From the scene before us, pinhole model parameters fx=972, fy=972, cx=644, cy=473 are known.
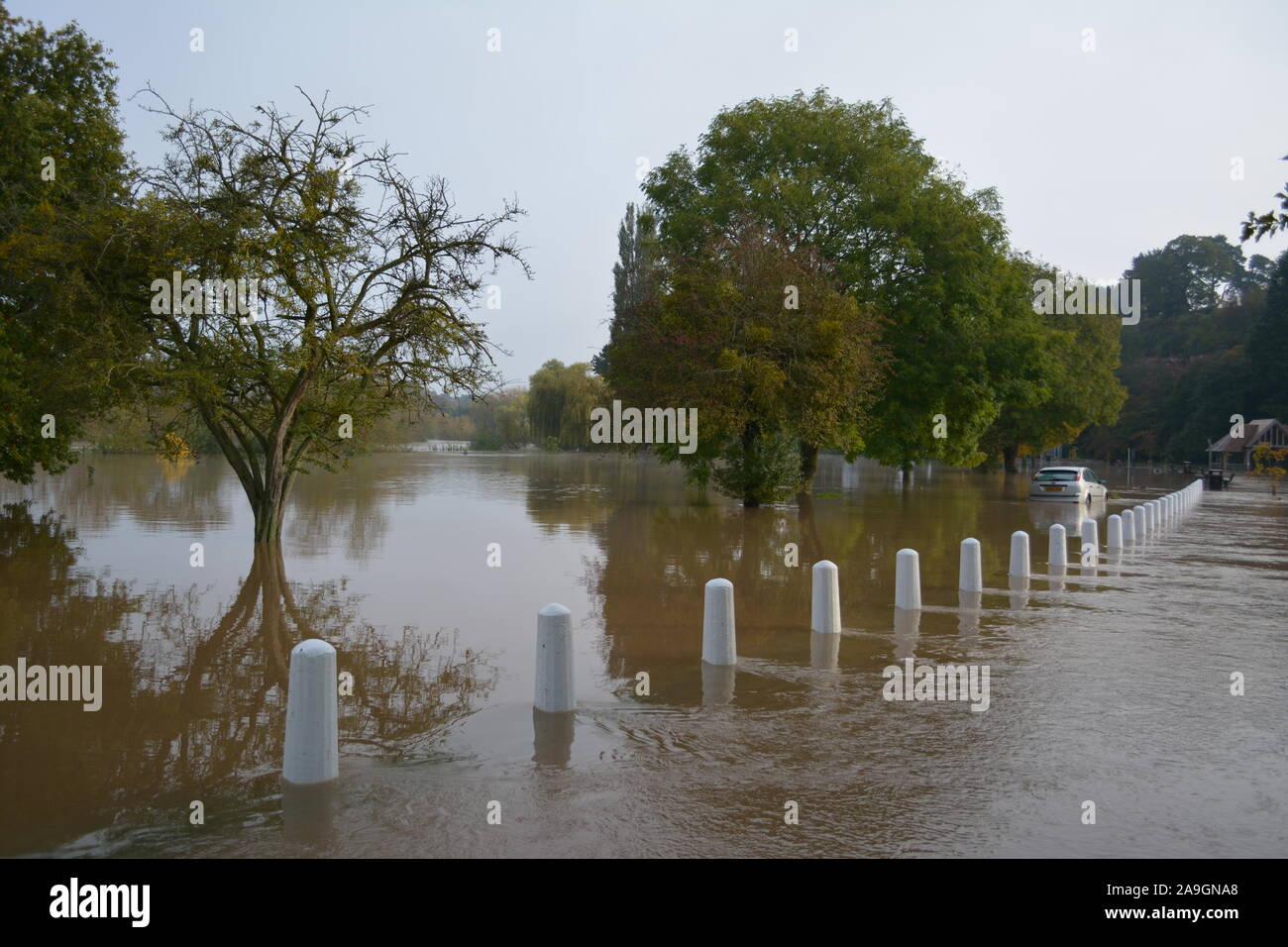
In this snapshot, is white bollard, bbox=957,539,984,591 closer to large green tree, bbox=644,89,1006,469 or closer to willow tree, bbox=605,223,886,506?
willow tree, bbox=605,223,886,506

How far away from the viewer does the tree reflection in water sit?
18.5 feet

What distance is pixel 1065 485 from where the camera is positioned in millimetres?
35031

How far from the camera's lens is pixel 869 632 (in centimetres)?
1065

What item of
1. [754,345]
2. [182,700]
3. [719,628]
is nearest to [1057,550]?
[719,628]

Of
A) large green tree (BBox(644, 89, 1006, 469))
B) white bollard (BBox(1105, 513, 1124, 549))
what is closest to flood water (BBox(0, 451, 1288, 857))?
white bollard (BBox(1105, 513, 1124, 549))

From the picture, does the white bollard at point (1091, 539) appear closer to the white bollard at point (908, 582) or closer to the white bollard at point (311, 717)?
the white bollard at point (908, 582)

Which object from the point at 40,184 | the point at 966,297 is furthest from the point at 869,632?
the point at 966,297

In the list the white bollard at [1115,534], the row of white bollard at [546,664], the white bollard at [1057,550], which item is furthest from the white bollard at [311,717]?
the white bollard at [1115,534]

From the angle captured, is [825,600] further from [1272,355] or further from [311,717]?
[1272,355]

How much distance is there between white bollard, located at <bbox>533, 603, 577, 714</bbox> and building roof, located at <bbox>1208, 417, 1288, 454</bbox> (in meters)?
70.2

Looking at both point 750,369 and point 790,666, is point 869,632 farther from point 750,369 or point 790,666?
point 750,369

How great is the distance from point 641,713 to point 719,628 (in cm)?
164

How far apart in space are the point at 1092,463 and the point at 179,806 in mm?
92489

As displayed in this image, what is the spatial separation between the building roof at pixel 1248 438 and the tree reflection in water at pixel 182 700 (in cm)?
6943
